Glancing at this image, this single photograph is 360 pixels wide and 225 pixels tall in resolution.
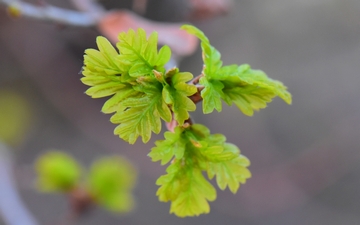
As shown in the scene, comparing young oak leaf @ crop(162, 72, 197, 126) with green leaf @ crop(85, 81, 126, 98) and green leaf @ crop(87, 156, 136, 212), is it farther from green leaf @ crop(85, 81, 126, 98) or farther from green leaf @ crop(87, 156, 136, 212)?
green leaf @ crop(87, 156, 136, 212)

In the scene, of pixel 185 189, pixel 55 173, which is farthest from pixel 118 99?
pixel 55 173

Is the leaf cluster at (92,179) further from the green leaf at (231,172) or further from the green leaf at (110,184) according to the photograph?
the green leaf at (231,172)

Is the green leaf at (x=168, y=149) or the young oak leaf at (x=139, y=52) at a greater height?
the young oak leaf at (x=139, y=52)

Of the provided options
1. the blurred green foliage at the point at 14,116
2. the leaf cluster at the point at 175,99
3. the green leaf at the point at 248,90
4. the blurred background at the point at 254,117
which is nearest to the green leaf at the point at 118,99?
the leaf cluster at the point at 175,99

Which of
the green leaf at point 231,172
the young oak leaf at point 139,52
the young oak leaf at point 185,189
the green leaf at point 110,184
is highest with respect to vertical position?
the green leaf at point 110,184

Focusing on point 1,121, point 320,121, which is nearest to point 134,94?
point 1,121

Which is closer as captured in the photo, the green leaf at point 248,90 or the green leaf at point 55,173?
the green leaf at point 248,90

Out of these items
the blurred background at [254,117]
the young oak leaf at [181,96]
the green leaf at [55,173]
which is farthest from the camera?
the blurred background at [254,117]

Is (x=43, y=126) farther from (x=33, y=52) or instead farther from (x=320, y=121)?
(x=320, y=121)
